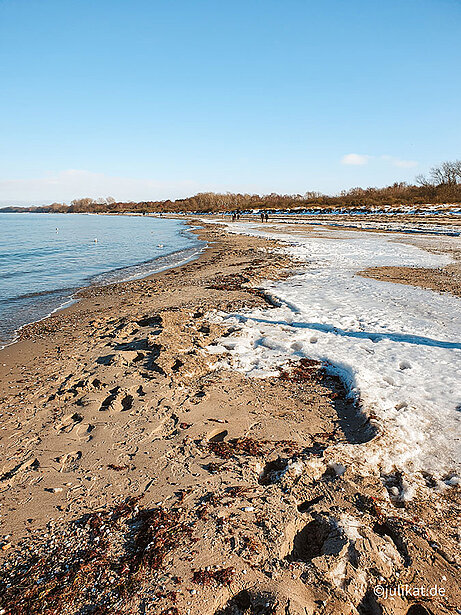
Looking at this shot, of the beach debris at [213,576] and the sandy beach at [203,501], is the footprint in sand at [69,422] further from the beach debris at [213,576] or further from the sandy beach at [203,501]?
the beach debris at [213,576]

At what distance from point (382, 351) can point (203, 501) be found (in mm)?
4348

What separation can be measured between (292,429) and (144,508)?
6.29ft

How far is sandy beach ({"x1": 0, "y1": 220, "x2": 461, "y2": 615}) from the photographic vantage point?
227 centimetres

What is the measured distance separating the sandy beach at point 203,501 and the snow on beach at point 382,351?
249 mm

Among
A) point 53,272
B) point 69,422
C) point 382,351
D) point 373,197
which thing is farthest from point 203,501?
point 373,197

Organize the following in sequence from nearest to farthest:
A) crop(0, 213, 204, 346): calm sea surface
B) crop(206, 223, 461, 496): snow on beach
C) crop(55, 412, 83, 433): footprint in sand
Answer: crop(206, 223, 461, 496): snow on beach, crop(55, 412, 83, 433): footprint in sand, crop(0, 213, 204, 346): calm sea surface

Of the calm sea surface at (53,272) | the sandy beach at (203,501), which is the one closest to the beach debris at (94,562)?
the sandy beach at (203,501)

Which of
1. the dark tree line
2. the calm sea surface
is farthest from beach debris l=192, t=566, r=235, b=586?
the dark tree line

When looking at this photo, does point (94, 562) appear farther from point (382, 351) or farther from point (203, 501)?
point (382, 351)

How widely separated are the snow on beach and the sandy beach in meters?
0.25

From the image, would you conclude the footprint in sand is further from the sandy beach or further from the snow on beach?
the snow on beach

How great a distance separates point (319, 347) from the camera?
641 cm

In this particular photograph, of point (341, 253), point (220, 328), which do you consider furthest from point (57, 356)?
point (341, 253)

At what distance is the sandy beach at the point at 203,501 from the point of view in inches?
89.5
